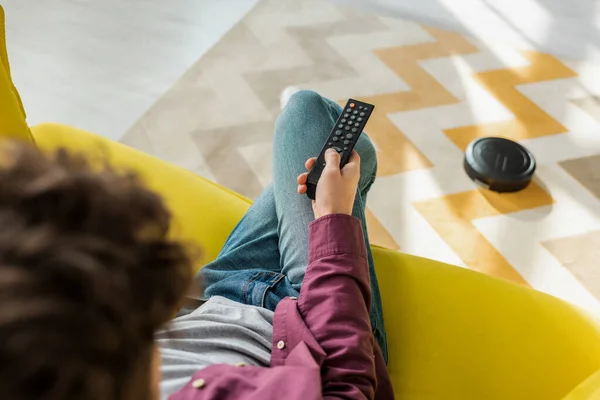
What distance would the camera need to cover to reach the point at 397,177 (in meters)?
1.74

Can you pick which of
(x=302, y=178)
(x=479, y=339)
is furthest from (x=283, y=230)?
(x=479, y=339)

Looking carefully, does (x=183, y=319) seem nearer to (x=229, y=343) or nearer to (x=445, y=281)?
(x=229, y=343)

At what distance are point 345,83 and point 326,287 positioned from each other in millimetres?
1330

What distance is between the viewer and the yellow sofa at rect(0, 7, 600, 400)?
95cm

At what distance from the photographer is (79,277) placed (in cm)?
38

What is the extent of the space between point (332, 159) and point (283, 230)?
0.14 meters

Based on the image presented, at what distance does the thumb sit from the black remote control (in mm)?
13

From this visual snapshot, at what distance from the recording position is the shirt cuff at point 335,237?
83cm

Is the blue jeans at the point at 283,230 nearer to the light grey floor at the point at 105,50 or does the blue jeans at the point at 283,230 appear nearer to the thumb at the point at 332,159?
the thumb at the point at 332,159

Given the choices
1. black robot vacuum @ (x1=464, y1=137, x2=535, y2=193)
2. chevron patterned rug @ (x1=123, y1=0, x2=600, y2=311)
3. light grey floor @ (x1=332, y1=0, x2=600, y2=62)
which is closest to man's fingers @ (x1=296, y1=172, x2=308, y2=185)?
chevron patterned rug @ (x1=123, y1=0, x2=600, y2=311)

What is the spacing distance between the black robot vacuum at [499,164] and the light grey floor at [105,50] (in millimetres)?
967

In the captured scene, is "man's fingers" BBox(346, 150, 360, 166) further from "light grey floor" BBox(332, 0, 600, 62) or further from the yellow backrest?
"light grey floor" BBox(332, 0, 600, 62)

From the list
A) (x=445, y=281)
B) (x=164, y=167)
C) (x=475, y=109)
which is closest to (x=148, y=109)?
(x=164, y=167)

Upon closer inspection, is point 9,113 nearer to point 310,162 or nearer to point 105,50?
point 310,162
